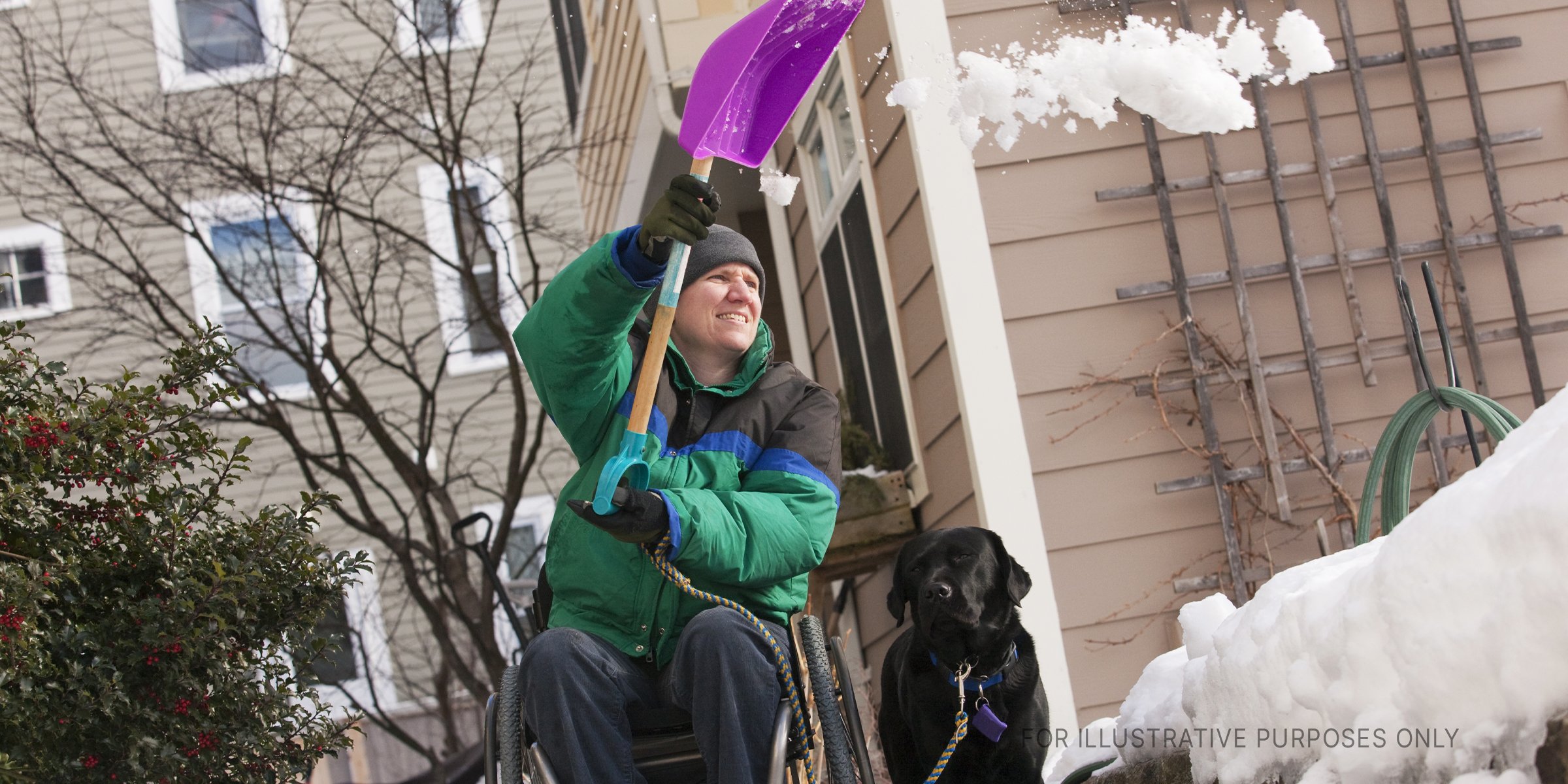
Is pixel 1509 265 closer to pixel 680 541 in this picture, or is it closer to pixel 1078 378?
pixel 1078 378

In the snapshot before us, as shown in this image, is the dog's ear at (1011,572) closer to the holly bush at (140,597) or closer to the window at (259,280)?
the holly bush at (140,597)

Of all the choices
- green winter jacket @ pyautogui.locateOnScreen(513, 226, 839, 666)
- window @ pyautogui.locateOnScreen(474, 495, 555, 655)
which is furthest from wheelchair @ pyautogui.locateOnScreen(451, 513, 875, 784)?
window @ pyautogui.locateOnScreen(474, 495, 555, 655)

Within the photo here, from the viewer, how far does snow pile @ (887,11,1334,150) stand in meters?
4.29

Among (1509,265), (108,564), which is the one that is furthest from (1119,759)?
(1509,265)

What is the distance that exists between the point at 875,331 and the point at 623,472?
10.2 feet

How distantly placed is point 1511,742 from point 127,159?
6793 mm

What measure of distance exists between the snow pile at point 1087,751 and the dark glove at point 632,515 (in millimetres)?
1173

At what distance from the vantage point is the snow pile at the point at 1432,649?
154 centimetres

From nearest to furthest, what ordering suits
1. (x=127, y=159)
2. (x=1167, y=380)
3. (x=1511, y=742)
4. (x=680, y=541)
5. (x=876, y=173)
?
(x=1511, y=742) → (x=680, y=541) → (x=1167, y=380) → (x=876, y=173) → (x=127, y=159)

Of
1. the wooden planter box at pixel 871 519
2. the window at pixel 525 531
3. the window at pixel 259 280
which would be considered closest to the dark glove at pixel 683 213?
the wooden planter box at pixel 871 519

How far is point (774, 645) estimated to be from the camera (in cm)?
229

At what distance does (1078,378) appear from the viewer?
4.21m

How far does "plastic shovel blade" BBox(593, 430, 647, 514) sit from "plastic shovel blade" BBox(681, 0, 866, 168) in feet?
1.79

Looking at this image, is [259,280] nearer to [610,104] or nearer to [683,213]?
[610,104]
